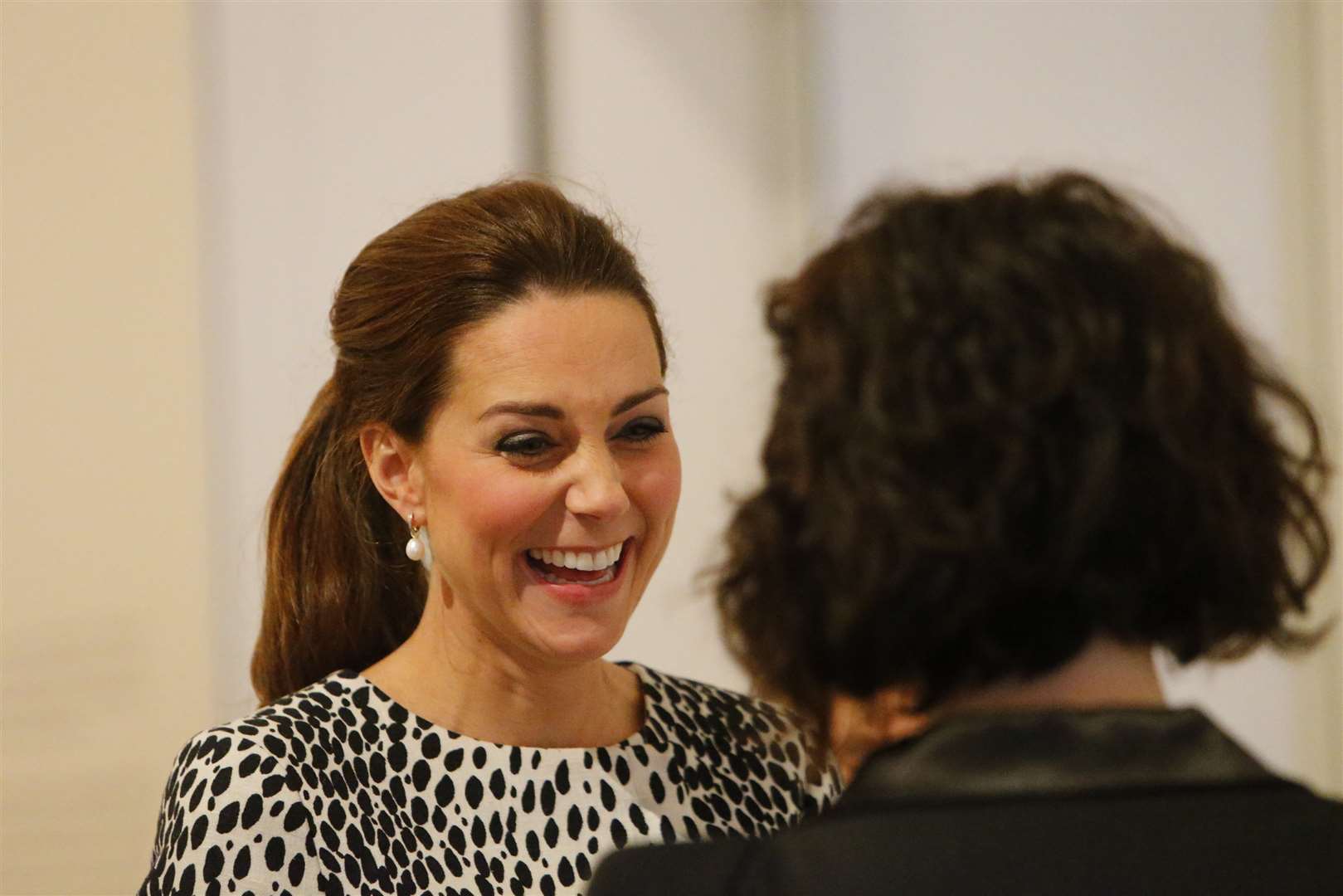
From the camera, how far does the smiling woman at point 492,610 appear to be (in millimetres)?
1846

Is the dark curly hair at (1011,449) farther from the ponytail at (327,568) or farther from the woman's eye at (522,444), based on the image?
the ponytail at (327,568)

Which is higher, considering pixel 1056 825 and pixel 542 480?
pixel 542 480

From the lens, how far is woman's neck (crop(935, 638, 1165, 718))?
100 cm

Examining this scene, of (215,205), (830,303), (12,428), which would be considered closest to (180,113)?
(215,205)

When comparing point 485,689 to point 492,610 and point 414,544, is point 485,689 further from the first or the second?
point 414,544

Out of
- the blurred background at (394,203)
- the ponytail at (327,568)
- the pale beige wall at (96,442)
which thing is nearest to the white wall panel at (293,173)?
the blurred background at (394,203)

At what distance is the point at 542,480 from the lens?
1.92 meters

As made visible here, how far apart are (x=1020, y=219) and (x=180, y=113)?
8.06 feet

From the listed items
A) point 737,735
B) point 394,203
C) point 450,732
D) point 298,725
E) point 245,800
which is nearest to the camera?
point 245,800

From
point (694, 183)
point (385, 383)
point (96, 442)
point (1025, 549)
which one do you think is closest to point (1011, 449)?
point (1025, 549)

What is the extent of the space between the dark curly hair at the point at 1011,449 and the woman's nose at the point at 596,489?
0.88m

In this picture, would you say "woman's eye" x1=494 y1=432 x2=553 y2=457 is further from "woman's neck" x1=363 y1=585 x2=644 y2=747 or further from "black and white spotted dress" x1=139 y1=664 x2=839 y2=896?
"black and white spotted dress" x1=139 y1=664 x2=839 y2=896

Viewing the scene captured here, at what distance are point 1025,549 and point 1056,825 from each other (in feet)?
0.60

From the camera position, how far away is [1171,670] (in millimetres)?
1123
